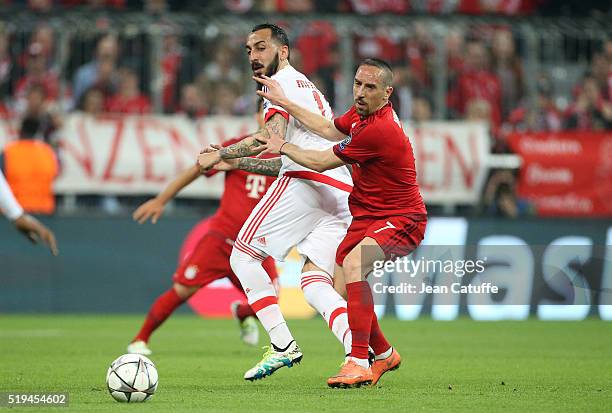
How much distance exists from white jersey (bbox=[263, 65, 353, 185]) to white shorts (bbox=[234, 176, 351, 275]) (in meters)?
0.13

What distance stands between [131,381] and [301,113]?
2.34 m

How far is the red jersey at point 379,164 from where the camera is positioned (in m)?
8.52

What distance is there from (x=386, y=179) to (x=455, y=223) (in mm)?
8349

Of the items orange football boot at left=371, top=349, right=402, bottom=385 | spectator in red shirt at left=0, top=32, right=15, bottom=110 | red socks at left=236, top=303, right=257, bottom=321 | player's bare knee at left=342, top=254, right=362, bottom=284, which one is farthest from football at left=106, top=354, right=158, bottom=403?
spectator in red shirt at left=0, top=32, right=15, bottom=110

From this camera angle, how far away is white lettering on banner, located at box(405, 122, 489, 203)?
1747cm

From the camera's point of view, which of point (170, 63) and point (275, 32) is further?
point (170, 63)

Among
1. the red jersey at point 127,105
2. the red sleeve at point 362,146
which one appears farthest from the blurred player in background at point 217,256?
the red jersey at point 127,105

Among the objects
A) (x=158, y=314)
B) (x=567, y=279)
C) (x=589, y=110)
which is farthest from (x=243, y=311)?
(x=589, y=110)

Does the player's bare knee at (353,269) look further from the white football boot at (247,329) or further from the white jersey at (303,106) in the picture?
the white football boot at (247,329)

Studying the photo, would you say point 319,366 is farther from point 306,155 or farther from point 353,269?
point 306,155

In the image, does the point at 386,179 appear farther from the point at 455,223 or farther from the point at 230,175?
the point at 455,223

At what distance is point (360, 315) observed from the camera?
8.46 m

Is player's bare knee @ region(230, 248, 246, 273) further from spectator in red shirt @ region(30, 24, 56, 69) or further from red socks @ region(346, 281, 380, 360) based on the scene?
spectator in red shirt @ region(30, 24, 56, 69)

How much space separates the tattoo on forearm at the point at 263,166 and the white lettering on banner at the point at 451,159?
27.0ft
